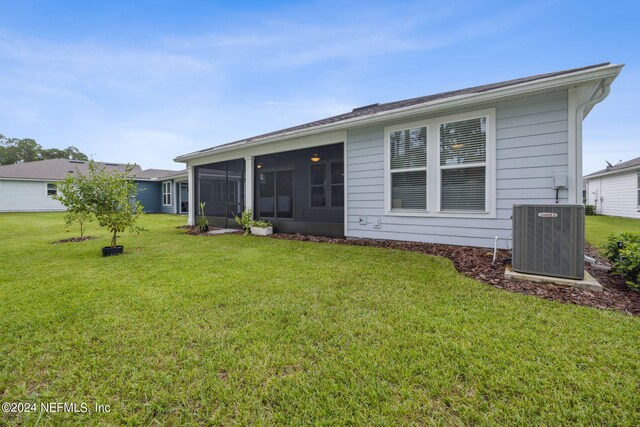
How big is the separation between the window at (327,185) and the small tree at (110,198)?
4.87 metres

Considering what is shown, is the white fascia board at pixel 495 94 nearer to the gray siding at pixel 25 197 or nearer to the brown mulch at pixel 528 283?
the brown mulch at pixel 528 283

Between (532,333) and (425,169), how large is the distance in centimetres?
366

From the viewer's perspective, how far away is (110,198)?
16.7 feet

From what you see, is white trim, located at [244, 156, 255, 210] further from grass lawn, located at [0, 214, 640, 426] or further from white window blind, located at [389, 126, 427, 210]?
grass lawn, located at [0, 214, 640, 426]

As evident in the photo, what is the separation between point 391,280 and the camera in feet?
11.0

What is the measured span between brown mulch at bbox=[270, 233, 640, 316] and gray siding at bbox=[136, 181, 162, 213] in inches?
794

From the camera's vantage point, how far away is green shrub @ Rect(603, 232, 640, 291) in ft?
9.70

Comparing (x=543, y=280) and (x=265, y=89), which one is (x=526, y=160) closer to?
(x=543, y=280)

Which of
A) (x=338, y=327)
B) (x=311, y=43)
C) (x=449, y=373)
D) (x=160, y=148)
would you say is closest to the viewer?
(x=449, y=373)

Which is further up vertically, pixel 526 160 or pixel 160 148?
pixel 160 148

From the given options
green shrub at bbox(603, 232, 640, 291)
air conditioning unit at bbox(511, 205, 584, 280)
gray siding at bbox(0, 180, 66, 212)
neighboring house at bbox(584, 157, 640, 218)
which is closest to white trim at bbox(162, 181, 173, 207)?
gray siding at bbox(0, 180, 66, 212)

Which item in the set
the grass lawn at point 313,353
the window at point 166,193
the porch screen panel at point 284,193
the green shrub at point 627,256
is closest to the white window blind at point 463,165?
the green shrub at point 627,256

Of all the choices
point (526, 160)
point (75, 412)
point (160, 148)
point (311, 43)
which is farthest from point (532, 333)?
point (160, 148)

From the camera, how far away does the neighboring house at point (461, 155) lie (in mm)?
3998
